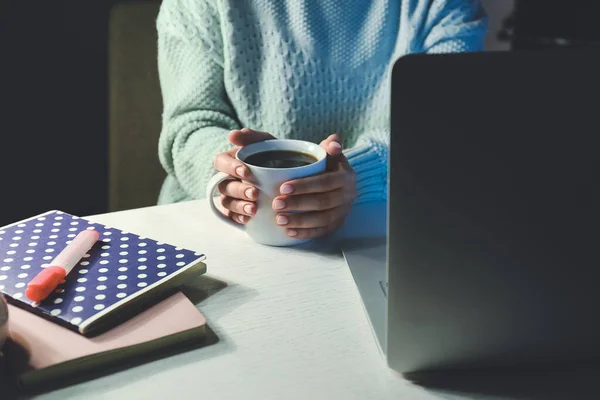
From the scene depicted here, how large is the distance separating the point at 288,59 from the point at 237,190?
0.45 meters

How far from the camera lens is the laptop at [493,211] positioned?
0.43 meters

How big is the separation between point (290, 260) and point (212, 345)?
17 cm

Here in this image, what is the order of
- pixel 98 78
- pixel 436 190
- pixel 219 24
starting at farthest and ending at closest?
pixel 98 78 → pixel 219 24 → pixel 436 190

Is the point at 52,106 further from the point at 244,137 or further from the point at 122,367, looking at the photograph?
the point at 122,367

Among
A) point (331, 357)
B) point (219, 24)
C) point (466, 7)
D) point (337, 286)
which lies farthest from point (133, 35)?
point (331, 357)

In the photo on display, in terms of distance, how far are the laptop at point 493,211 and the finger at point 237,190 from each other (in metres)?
0.26

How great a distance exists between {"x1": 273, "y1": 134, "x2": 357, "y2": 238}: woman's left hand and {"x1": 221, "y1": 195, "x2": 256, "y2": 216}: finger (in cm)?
2

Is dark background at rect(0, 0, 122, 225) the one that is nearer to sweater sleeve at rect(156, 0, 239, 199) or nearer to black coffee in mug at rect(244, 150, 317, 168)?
sweater sleeve at rect(156, 0, 239, 199)

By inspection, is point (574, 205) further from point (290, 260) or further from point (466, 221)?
point (290, 260)

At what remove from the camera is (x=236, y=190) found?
719mm

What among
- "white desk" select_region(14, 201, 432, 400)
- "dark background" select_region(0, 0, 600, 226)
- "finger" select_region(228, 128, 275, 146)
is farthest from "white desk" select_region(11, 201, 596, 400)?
"dark background" select_region(0, 0, 600, 226)

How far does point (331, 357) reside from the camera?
1.70 feet

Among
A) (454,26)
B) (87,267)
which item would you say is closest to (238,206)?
(87,267)

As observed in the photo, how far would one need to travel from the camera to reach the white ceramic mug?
68 cm
